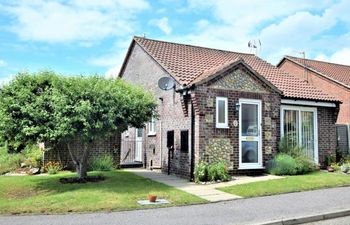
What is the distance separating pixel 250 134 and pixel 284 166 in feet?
5.77

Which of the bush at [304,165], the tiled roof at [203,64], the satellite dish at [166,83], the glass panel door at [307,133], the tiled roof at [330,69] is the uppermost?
the tiled roof at [330,69]

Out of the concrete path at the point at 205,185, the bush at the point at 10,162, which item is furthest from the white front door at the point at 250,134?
the bush at the point at 10,162

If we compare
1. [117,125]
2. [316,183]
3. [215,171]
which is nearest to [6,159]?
[117,125]

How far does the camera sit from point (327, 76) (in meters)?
25.8

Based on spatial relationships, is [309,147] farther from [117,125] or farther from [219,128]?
[117,125]

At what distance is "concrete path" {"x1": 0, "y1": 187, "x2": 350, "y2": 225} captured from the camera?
7.65 metres

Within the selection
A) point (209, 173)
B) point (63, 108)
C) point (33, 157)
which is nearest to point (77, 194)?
point (63, 108)

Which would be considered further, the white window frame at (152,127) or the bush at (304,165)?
the white window frame at (152,127)

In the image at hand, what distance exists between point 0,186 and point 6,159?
495 cm

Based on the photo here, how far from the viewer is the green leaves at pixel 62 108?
11.0 m

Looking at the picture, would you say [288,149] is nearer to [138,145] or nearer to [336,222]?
[336,222]

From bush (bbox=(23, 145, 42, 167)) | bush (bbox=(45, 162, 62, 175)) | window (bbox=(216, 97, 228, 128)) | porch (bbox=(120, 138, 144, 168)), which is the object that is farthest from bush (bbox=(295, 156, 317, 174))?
bush (bbox=(23, 145, 42, 167))

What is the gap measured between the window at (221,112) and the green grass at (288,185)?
264 centimetres

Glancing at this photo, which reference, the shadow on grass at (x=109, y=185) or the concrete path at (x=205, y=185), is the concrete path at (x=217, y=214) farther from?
the shadow on grass at (x=109, y=185)
